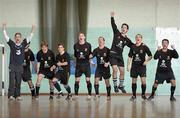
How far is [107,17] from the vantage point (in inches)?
540

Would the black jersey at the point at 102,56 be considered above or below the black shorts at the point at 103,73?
above

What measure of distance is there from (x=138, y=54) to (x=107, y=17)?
3.92 meters

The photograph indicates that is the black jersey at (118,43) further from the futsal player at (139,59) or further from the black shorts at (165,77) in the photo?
the black shorts at (165,77)

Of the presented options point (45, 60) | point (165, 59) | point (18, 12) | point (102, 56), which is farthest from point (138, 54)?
point (18, 12)

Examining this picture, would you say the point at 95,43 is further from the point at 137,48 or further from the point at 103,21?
the point at 137,48

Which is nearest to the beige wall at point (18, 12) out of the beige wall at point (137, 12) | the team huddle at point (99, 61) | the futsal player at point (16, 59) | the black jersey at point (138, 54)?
the beige wall at point (137, 12)

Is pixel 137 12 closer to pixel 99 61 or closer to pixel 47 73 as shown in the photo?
pixel 99 61

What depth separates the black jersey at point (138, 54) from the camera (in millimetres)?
10062

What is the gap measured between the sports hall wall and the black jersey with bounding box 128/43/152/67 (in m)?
3.47

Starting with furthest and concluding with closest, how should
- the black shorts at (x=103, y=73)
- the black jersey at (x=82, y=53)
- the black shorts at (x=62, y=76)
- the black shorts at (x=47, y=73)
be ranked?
the black shorts at (x=47, y=73)
the black shorts at (x=62, y=76)
the black shorts at (x=103, y=73)
the black jersey at (x=82, y=53)

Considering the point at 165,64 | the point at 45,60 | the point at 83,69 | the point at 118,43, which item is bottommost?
the point at 83,69

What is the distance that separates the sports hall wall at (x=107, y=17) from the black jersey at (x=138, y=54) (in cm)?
347

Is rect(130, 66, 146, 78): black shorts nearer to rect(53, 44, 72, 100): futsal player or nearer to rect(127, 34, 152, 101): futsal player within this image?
rect(127, 34, 152, 101): futsal player

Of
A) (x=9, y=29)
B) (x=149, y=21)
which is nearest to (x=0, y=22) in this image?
(x=9, y=29)
